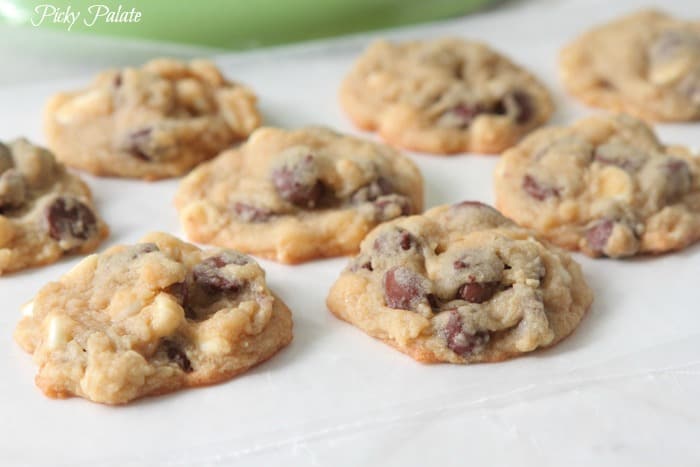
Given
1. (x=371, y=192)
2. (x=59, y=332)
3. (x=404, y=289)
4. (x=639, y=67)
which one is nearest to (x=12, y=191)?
(x=59, y=332)

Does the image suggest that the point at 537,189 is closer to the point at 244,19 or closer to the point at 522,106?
the point at 522,106

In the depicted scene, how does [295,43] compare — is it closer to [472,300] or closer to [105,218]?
[105,218]

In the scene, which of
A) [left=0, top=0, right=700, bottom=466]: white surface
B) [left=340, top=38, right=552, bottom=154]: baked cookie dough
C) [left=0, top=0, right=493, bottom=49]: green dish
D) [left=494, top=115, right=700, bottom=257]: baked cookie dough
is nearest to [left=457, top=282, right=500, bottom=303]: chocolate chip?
[left=0, top=0, right=700, bottom=466]: white surface

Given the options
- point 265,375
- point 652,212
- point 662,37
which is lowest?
point 265,375

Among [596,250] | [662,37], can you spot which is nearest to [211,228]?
[596,250]

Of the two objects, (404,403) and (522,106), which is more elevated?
(522,106)

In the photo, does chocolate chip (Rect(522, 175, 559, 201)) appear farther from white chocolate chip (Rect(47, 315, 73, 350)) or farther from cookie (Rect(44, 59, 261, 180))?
white chocolate chip (Rect(47, 315, 73, 350))

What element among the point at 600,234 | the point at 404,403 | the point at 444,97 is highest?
the point at 444,97
